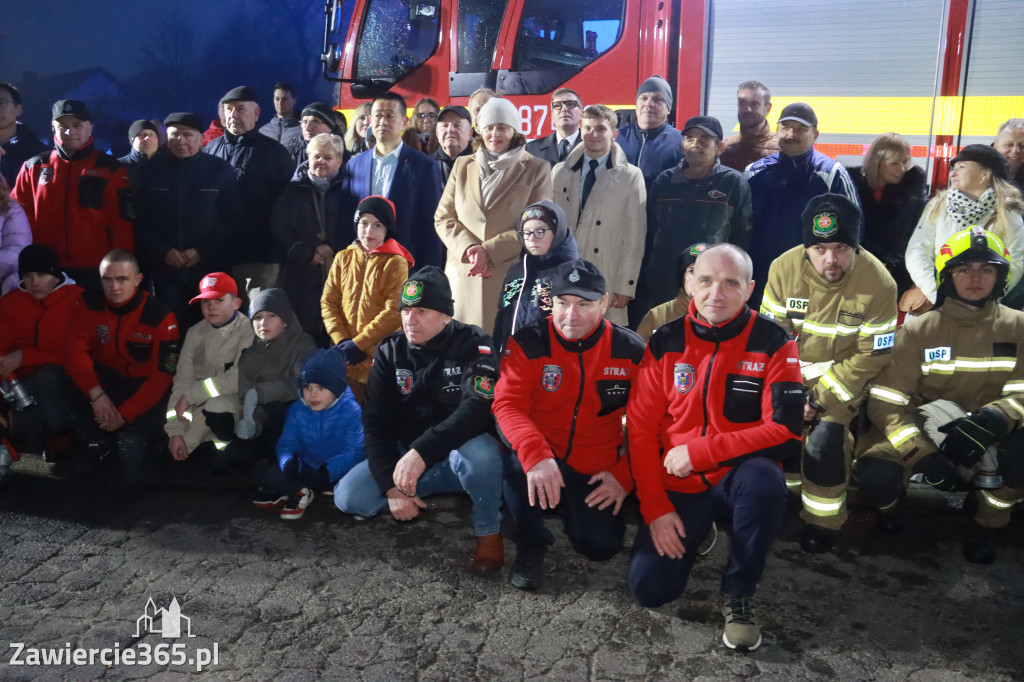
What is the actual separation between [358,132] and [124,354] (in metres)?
2.82

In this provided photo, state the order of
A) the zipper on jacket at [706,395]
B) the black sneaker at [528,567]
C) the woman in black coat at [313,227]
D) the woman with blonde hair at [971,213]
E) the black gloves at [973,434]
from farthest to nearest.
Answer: the woman in black coat at [313,227], the woman with blonde hair at [971,213], the black gloves at [973,434], the black sneaker at [528,567], the zipper on jacket at [706,395]

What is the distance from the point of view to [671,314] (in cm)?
441

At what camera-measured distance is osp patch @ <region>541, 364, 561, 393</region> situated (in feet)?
11.0

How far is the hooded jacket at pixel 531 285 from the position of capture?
3.92 meters

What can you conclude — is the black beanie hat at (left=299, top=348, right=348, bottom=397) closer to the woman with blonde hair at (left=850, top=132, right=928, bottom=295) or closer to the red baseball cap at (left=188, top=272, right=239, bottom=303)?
the red baseball cap at (left=188, top=272, right=239, bottom=303)

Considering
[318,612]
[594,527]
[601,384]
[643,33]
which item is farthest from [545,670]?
[643,33]

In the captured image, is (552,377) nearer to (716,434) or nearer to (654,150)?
(716,434)

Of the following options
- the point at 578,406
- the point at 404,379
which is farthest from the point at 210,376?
the point at 578,406

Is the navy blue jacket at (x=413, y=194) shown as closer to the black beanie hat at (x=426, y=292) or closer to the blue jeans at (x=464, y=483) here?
the black beanie hat at (x=426, y=292)

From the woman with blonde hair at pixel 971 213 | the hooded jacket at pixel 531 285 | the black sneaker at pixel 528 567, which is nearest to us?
the black sneaker at pixel 528 567

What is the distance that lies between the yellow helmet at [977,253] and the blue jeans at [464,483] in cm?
227

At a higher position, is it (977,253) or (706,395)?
(977,253)

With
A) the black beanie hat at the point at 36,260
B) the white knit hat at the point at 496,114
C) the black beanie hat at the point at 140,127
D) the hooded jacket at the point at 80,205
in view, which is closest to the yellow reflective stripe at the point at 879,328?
the white knit hat at the point at 496,114

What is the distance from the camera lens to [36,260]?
4766mm
